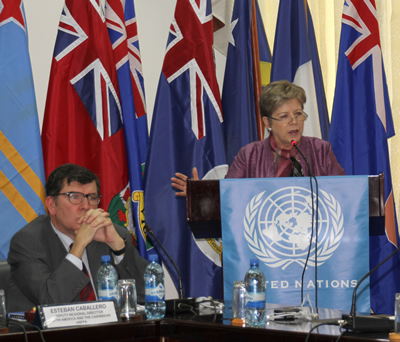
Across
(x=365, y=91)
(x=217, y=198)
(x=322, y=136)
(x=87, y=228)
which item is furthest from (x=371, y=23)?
(x=87, y=228)

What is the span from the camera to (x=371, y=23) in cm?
375

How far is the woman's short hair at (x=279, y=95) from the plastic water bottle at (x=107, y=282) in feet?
4.40

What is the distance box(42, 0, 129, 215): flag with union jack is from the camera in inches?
133

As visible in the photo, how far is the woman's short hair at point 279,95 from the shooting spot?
2.83 m

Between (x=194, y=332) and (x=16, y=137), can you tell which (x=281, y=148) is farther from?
(x=16, y=137)

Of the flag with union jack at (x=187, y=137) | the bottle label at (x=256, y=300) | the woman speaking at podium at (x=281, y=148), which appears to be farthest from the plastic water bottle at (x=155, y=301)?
the flag with union jack at (x=187, y=137)

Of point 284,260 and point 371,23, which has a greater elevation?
point 371,23

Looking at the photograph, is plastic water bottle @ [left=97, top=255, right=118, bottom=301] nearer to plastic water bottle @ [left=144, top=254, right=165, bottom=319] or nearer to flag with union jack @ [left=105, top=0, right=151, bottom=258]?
plastic water bottle @ [left=144, top=254, right=165, bottom=319]

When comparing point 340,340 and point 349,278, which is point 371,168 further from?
point 340,340

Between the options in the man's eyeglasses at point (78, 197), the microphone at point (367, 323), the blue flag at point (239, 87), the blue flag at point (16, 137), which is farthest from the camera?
the blue flag at point (239, 87)

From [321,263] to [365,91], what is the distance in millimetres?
1939

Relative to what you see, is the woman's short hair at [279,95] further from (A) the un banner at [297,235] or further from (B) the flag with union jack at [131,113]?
(B) the flag with union jack at [131,113]

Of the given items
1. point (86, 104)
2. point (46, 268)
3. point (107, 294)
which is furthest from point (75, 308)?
point (86, 104)

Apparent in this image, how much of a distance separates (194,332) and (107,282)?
1.44 feet
